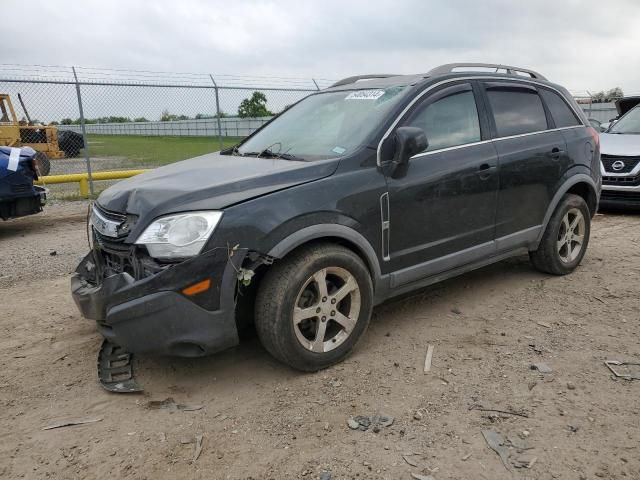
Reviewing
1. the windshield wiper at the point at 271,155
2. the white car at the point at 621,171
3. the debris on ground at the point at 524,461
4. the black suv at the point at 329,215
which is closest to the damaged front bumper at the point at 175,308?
the black suv at the point at 329,215

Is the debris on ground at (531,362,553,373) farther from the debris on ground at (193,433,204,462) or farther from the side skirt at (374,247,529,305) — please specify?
the debris on ground at (193,433,204,462)

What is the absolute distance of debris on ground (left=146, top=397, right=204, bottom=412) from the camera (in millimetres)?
3029

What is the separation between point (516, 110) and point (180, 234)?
3125 millimetres

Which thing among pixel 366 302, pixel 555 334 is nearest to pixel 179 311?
pixel 366 302

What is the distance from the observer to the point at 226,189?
10.2ft

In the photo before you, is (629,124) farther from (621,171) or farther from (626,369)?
(626,369)

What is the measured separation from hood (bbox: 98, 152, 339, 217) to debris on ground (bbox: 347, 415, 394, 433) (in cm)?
135

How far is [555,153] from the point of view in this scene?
4703 mm

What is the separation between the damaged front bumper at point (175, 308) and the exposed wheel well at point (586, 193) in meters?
3.53

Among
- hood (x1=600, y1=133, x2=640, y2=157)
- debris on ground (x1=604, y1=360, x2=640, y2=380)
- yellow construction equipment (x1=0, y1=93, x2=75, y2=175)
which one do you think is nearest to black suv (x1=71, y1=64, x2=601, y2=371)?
debris on ground (x1=604, y1=360, x2=640, y2=380)

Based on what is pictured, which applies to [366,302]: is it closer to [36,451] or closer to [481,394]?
[481,394]

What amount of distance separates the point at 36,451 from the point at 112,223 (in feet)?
4.23

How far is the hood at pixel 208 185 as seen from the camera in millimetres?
3025

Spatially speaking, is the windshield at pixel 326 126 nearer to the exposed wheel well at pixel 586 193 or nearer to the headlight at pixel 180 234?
the headlight at pixel 180 234
